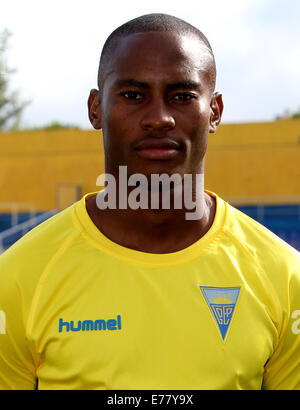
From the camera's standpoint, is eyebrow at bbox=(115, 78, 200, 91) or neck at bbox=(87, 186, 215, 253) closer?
eyebrow at bbox=(115, 78, 200, 91)

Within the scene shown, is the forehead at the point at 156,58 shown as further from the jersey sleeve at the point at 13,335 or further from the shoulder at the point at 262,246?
the jersey sleeve at the point at 13,335

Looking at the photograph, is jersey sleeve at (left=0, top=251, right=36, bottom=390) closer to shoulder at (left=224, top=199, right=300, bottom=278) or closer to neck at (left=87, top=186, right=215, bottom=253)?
neck at (left=87, top=186, right=215, bottom=253)

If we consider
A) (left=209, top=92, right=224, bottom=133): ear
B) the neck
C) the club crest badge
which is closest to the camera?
the club crest badge

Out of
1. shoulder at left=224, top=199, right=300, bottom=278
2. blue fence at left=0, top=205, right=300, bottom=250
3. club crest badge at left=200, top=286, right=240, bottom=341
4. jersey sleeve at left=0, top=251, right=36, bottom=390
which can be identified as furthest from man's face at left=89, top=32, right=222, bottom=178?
blue fence at left=0, top=205, right=300, bottom=250

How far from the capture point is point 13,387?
226cm

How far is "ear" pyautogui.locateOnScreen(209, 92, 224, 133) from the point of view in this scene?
95.7 inches

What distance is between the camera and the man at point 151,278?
212 cm

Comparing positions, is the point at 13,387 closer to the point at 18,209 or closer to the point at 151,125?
the point at 151,125

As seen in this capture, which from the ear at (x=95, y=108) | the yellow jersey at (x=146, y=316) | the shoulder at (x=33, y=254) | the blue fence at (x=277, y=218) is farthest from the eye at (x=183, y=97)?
the blue fence at (x=277, y=218)

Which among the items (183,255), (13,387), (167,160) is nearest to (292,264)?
(183,255)

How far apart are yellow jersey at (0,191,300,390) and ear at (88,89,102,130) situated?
17.4 inches

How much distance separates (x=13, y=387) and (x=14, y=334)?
23cm

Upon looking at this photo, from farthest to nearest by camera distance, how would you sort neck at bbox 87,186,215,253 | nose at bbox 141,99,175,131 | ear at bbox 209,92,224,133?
ear at bbox 209,92,224,133 → neck at bbox 87,186,215,253 → nose at bbox 141,99,175,131

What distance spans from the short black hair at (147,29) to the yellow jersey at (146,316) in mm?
647
